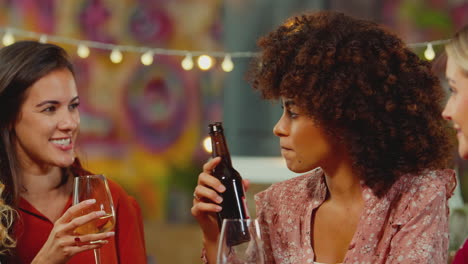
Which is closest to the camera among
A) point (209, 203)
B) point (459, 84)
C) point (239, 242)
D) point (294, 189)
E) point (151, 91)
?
point (239, 242)

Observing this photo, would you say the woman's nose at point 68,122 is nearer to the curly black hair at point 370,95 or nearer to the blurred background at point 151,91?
the curly black hair at point 370,95

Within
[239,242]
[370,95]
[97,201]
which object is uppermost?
[370,95]

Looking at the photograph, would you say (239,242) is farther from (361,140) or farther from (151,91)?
(151,91)

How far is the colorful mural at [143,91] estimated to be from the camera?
13.2 feet

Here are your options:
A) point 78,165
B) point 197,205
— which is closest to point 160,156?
point 78,165

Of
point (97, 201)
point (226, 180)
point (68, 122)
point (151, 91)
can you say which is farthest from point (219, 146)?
point (151, 91)

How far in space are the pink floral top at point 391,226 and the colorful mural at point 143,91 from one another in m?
2.37

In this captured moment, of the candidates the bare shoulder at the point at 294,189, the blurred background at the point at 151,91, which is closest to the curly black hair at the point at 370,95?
the bare shoulder at the point at 294,189

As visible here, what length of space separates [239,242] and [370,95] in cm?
63

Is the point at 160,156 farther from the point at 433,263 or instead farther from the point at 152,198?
the point at 433,263

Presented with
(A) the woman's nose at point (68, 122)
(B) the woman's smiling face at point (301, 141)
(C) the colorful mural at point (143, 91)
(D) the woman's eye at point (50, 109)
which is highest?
(C) the colorful mural at point (143, 91)

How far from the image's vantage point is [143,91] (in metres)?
4.09

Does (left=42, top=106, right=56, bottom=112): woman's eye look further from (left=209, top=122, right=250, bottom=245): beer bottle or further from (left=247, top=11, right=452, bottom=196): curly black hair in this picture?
(left=247, top=11, right=452, bottom=196): curly black hair

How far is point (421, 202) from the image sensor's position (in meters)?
1.48
